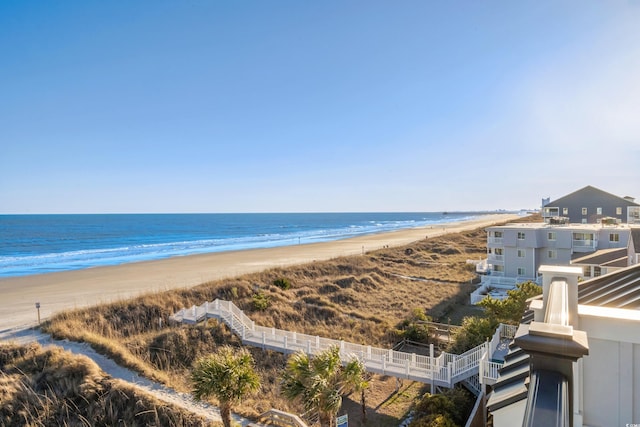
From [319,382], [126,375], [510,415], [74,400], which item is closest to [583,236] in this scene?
[319,382]

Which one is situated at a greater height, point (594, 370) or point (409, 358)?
point (594, 370)

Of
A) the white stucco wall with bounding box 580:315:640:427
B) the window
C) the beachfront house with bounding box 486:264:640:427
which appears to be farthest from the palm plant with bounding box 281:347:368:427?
the window

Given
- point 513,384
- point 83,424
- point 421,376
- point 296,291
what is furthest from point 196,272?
point 513,384

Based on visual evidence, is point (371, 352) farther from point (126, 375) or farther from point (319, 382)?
point (126, 375)

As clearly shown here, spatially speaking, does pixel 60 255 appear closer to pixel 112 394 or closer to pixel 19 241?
pixel 19 241

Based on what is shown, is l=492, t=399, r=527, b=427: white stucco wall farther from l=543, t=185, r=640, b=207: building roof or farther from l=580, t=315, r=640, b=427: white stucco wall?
l=543, t=185, r=640, b=207: building roof

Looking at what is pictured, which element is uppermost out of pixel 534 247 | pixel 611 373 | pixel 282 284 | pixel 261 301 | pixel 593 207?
pixel 593 207
